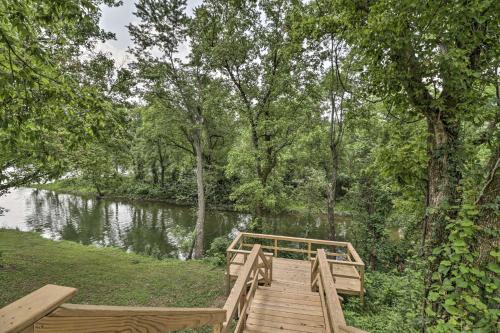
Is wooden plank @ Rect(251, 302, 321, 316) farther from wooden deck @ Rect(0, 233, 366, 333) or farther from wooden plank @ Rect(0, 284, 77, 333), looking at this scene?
wooden plank @ Rect(0, 284, 77, 333)

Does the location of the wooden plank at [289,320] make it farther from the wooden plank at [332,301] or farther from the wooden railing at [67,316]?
the wooden railing at [67,316]

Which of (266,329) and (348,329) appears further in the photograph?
(266,329)

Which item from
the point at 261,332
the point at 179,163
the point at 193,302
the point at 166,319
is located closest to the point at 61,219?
the point at 179,163

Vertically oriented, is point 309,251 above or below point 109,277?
above

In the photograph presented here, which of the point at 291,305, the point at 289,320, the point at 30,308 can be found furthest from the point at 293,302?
the point at 30,308

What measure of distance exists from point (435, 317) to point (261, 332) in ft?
7.32

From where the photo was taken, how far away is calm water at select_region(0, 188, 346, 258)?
14195mm

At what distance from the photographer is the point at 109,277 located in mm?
7945

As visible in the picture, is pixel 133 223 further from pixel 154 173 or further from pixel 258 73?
pixel 258 73

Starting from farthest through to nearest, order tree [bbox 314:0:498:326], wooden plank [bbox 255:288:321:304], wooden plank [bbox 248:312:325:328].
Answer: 1. wooden plank [bbox 255:288:321:304]
2. wooden plank [bbox 248:312:325:328]
3. tree [bbox 314:0:498:326]

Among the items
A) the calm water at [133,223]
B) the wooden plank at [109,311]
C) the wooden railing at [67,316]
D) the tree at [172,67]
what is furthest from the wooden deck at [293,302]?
the tree at [172,67]

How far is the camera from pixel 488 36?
9.76ft

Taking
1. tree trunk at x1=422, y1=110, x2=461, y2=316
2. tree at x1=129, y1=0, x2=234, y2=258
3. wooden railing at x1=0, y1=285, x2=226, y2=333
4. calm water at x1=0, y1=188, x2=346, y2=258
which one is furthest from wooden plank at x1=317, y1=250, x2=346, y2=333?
tree at x1=129, y1=0, x2=234, y2=258

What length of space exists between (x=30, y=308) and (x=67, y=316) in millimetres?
135
